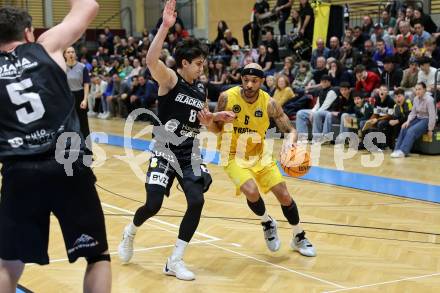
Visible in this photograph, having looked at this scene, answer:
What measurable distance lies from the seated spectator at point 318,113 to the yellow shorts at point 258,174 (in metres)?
7.85

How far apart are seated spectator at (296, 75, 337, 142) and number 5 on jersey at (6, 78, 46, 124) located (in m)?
10.8

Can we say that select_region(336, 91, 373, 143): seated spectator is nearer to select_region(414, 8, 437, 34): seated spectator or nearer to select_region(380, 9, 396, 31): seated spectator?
select_region(414, 8, 437, 34): seated spectator

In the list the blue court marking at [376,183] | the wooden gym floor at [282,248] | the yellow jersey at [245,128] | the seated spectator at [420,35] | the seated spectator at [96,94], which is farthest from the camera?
the seated spectator at [96,94]

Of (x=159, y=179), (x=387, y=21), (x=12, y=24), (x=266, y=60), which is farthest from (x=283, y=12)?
(x=12, y=24)

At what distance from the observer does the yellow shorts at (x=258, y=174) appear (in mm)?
5707

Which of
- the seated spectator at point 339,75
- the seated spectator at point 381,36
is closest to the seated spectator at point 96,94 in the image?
the seated spectator at point 339,75

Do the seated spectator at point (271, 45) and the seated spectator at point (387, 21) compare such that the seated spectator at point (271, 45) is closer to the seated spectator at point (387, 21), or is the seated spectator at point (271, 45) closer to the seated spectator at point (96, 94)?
the seated spectator at point (387, 21)

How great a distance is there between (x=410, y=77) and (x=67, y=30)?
10878 mm

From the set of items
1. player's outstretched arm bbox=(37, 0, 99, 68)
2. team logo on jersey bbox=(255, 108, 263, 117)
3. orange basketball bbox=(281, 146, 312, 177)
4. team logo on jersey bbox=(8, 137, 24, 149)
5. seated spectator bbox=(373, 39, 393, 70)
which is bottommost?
orange basketball bbox=(281, 146, 312, 177)

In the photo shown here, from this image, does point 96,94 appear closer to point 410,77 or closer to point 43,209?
point 410,77

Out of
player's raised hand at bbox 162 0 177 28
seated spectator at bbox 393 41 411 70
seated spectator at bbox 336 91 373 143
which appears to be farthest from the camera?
seated spectator at bbox 393 41 411 70

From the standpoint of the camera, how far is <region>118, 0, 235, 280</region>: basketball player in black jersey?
16.9ft

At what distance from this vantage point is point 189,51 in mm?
5207

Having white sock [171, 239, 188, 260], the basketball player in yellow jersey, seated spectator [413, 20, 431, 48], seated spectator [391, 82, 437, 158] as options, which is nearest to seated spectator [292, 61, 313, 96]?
seated spectator [413, 20, 431, 48]
